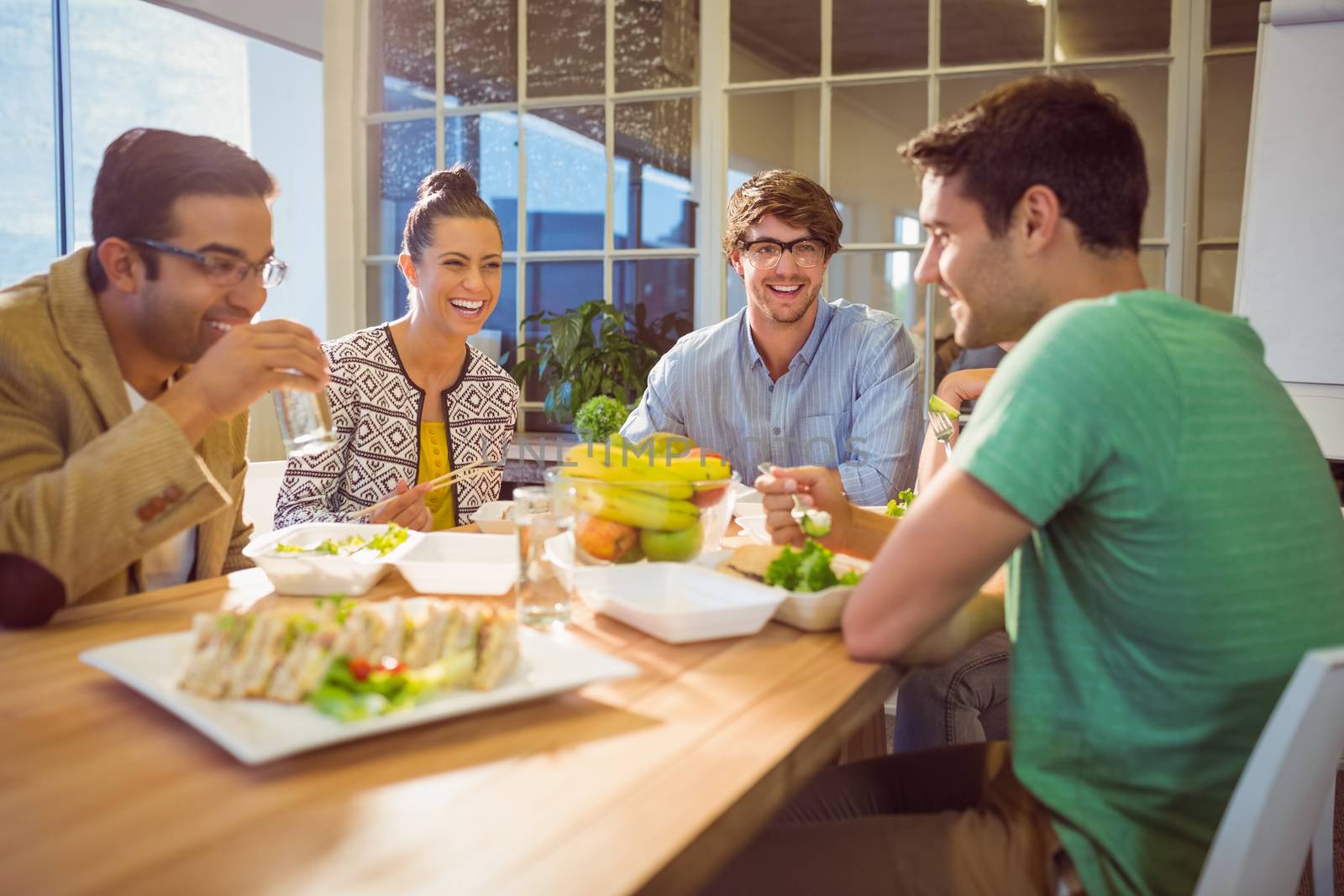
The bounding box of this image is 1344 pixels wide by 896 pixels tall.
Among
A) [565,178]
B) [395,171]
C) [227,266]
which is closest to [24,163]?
[395,171]

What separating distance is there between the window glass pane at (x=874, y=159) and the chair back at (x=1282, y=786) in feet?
10.7

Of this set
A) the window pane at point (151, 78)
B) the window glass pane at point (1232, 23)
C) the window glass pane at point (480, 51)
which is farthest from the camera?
the window pane at point (151, 78)

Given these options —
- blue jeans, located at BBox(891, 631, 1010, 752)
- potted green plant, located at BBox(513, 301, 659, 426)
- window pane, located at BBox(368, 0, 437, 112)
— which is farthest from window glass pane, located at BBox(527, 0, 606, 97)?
blue jeans, located at BBox(891, 631, 1010, 752)

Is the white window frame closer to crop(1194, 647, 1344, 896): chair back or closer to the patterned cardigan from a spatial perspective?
the patterned cardigan

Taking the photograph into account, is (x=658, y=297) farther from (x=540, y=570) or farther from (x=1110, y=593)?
(x=1110, y=593)

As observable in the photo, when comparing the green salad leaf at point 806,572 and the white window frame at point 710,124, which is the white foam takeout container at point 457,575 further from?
the white window frame at point 710,124

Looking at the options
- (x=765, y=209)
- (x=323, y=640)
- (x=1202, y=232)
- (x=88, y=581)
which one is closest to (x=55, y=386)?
(x=88, y=581)

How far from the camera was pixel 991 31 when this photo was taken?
12.4 ft

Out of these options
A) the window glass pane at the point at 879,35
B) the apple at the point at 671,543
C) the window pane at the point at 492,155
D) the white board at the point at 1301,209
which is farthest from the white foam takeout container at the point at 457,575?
the window pane at the point at 492,155

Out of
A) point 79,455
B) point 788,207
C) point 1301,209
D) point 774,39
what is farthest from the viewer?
point 774,39

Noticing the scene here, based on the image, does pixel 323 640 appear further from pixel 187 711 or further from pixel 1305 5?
pixel 1305 5

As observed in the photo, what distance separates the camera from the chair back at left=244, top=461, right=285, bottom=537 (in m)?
2.74

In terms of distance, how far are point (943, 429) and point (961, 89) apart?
7.72 feet

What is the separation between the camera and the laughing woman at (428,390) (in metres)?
2.43
